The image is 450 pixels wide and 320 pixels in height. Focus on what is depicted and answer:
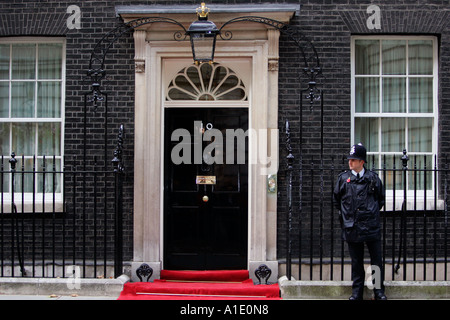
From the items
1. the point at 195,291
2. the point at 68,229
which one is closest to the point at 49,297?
the point at 68,229

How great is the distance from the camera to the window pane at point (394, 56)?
8.35 m

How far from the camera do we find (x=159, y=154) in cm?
813

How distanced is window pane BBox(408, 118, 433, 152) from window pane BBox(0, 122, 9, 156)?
19.5 ft

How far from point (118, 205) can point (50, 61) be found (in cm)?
256

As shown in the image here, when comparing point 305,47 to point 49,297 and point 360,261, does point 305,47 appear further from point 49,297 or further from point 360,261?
point 49,297

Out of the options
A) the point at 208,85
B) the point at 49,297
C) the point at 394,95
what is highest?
the point at 208,85

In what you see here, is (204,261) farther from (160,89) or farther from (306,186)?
(160,89)

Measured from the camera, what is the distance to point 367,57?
27.5 feet

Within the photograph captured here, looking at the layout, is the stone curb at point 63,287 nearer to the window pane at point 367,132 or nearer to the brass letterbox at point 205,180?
the brass letterbox at point 205,180

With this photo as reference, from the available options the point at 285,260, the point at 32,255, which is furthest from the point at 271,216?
the point at 32,255

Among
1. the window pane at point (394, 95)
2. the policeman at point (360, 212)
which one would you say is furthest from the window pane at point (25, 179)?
the window pane at point (394, 95)

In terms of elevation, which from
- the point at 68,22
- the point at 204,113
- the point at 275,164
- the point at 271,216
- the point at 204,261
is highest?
the point at 68,22

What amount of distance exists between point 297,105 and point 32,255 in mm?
4305

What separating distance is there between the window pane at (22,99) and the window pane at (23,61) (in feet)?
0.44
